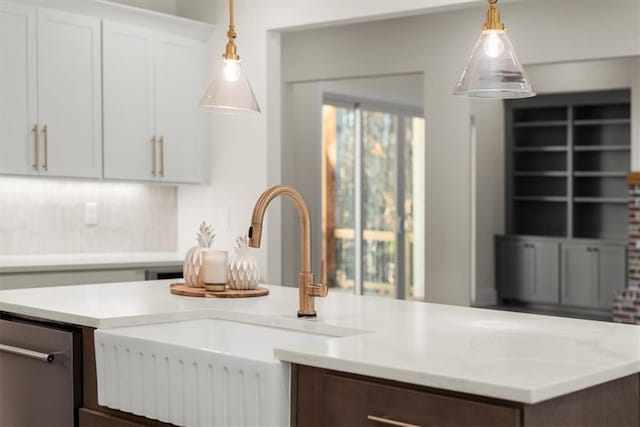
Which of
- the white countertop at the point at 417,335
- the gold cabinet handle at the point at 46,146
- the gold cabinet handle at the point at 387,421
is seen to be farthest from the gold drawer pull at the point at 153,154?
the gold cabinet handle at the point at 387,421

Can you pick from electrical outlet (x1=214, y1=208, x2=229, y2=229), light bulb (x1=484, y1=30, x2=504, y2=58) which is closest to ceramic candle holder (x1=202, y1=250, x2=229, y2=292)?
light bulb (x1=484, y1=30, x2=504, y2=58)

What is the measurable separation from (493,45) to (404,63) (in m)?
4.72

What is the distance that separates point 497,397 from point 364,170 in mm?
7458

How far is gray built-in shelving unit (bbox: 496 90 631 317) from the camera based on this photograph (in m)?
9.65

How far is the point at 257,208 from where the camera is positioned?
2.66 meters

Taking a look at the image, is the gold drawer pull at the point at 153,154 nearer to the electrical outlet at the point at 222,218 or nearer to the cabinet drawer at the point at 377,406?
the electrical outlet at the point at 222,218

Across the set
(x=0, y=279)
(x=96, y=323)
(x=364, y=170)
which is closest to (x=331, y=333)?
(x=96, y=323)

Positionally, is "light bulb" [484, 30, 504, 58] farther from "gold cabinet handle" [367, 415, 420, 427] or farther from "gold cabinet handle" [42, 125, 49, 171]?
"gold cabinet handle" [42, 125, 49, 171]

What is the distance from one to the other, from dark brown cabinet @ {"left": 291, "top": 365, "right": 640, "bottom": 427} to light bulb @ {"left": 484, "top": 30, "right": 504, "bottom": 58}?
3.22 ft

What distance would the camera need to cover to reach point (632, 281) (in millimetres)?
8188

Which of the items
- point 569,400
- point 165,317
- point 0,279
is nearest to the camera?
point 569,400

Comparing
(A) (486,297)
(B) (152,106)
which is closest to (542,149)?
(A) (486,297)

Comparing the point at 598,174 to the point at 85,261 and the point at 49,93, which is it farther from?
the point at 49,93

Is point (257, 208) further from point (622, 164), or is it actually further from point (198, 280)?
point (622, 164)
